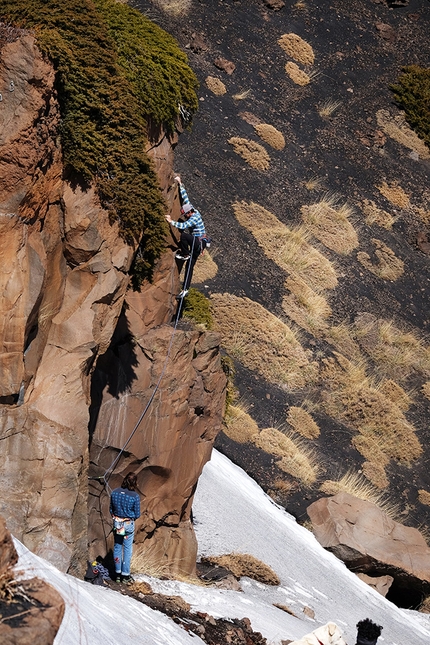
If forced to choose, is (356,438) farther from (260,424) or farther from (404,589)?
(404,589)

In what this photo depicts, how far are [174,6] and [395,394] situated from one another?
1484 centimetres

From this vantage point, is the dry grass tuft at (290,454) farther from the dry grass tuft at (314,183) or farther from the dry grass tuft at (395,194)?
the dry grass tuft at (395,194)

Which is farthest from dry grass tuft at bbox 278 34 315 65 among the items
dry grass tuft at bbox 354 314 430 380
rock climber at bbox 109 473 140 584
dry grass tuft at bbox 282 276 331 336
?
rock climber at bbox 109 473 140 584

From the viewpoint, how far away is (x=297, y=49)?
31.4 m

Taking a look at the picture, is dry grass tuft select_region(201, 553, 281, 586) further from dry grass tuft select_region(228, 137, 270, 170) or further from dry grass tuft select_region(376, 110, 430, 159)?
dry grass tuft select_region(376, 110, 430, 159)

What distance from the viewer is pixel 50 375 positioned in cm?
1093

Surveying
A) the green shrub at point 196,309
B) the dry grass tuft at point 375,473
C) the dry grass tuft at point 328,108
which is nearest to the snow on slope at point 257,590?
the green shrub at point 196,309

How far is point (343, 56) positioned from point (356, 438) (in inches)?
629

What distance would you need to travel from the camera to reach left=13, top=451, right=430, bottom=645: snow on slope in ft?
30.7

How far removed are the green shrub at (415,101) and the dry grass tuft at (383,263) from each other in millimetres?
6230

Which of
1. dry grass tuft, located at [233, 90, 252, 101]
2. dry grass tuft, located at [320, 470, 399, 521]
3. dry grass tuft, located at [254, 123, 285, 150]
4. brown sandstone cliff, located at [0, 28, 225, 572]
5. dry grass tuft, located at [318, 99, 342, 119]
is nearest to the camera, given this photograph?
brown sandstone cliff, located at [0, 28, 225, 572]

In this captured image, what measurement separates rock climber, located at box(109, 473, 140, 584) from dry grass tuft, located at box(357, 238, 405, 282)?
53.1 feet

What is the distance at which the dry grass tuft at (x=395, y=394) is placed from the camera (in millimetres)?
23578

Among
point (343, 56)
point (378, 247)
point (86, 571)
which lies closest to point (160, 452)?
point (86, 571)
